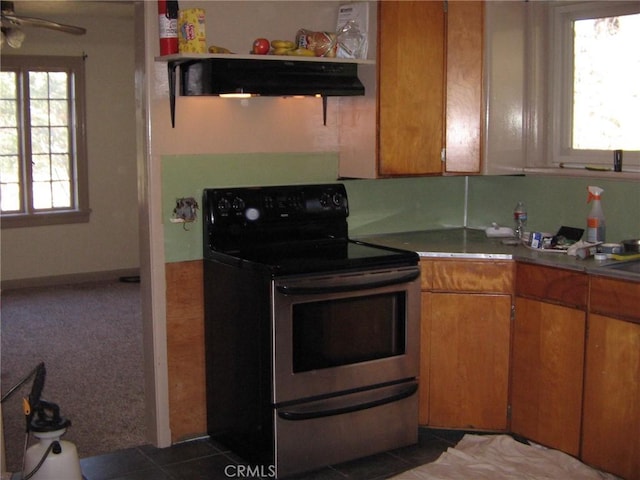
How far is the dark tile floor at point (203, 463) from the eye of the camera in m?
3.21

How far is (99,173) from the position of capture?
7449 mm

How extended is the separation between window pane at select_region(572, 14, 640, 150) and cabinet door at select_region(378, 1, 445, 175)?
66 centimetres

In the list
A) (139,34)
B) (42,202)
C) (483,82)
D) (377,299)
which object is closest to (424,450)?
(377,299)

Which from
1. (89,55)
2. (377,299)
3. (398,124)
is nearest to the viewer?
(377,299)

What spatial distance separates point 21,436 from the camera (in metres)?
3.66

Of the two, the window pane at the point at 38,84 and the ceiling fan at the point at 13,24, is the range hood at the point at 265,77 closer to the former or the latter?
the ceiling fan at the point at 13,24

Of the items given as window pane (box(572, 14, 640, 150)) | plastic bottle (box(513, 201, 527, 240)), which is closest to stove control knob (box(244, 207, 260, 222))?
plastic bottle (box(513, 201, 527, 240))

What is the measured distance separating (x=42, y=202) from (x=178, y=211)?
432cm

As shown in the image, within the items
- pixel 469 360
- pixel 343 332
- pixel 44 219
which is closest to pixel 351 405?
pixel 343 332

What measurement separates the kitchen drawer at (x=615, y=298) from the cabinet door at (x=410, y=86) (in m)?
0.97

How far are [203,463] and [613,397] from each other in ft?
5.31

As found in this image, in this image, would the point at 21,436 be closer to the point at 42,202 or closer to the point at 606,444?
the point at 606,444

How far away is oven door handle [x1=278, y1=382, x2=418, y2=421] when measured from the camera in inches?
122

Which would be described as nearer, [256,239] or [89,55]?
[256,239]
